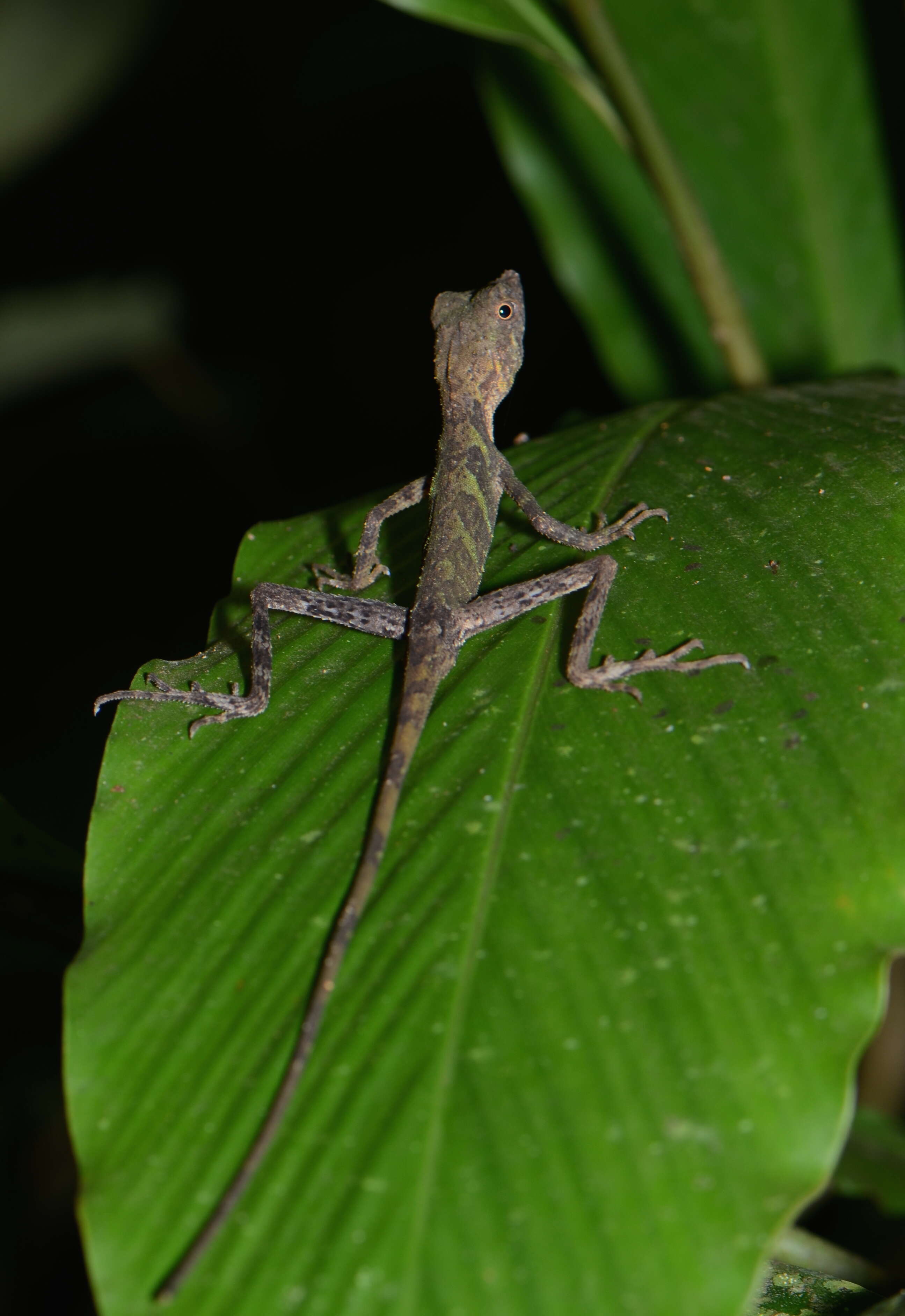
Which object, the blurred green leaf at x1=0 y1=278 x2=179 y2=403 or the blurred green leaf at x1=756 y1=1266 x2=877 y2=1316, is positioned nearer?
the blurred green leaf at x1=756 y1=1266 x2=877 y2=1316

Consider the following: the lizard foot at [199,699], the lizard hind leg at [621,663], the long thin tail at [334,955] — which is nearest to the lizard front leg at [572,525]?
the lizard hind leg at [621,663]

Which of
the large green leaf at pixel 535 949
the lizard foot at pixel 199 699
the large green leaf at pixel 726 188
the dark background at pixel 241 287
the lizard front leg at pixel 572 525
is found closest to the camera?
the large green leaf at pixel 535 949

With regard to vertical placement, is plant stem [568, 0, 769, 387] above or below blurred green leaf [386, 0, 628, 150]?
below

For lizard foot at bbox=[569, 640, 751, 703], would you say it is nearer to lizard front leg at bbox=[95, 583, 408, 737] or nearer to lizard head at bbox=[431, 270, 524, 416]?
lizard front leg at bbox=[95, 583, 408, 737]

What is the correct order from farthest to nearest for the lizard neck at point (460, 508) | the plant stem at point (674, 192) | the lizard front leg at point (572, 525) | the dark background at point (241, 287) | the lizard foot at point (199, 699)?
the dark background at point (241, 287), the plant stem at point (674, 192), the lizard neck at point (460, 508), the lizard front leg at point (572, 525), the lizard foot at point (199, 699)

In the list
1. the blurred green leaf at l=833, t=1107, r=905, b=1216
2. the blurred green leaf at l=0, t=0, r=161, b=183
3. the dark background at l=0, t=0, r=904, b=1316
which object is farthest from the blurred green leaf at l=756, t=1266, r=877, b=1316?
the blurred green leaf at l=0, t=0, r=161, b=183

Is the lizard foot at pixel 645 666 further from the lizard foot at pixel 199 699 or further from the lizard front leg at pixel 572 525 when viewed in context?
the lizard foot at pixel 199 699

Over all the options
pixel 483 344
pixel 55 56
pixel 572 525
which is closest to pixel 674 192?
pixel 483 344

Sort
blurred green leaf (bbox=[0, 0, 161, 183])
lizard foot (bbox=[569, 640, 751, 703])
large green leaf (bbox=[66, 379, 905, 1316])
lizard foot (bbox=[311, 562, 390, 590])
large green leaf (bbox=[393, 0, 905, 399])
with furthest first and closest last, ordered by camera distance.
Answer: blurred green leaf (bbox=[0, 0, 161, 183]) < large green leaf (bbox=[393, 0, 905, 399]) < lizard foot (bbox=[311, 562, 390, 590]) < lizard foot (bbox=[569, 640, 751, 703]) < large green leaf (bbox=[66, 379, 905, 1316])
